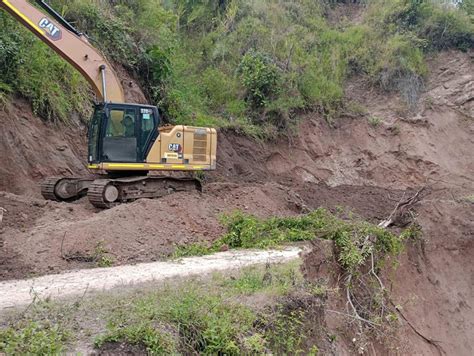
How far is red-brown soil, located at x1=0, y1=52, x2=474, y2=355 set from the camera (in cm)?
1035

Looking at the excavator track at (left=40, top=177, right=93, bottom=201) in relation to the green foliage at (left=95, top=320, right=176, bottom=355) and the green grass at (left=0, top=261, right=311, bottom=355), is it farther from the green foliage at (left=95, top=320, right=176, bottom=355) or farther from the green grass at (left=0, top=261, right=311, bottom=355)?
the green foliage at (left=95, top=320, right=176, bottom=355)

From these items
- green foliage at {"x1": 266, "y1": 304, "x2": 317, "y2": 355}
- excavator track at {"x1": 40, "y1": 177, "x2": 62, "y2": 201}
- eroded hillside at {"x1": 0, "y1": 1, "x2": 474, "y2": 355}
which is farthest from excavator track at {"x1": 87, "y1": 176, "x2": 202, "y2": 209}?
green foliage at {"x1": 266, "y1": 304, "x2": 317, "y2": 355}

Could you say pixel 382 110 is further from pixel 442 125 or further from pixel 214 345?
pixel 214 345

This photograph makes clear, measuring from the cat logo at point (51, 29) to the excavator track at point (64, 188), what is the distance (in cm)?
303

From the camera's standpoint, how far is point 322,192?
18.1 metres

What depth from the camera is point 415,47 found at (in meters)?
25.6

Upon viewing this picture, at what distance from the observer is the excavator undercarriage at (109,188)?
39.8 feet

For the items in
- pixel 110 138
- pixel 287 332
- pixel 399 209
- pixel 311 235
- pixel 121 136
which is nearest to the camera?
pixel 287 332

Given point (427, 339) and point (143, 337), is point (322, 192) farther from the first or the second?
point (143, 337)

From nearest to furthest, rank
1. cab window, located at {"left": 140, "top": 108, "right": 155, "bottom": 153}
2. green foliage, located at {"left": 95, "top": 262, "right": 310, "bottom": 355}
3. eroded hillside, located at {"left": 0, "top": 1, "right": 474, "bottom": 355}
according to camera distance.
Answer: green foliage, located at {"left": 95, "top": 262, "right": 310, "bottom": 355} < eroded hillside, located at {"left": 0, "top": 1, "right": 474, "bottom": 355} < cab window, located at {"left": 140, "top": 108, "right": 155, "bottom": 153}

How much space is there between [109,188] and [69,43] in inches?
125

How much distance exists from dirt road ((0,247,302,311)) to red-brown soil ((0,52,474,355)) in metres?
0.53

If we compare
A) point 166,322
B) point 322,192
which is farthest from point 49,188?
point 322,192

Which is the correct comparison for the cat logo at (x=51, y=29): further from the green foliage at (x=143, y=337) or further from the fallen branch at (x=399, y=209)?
the fallen branch at (x=399, y=209)
